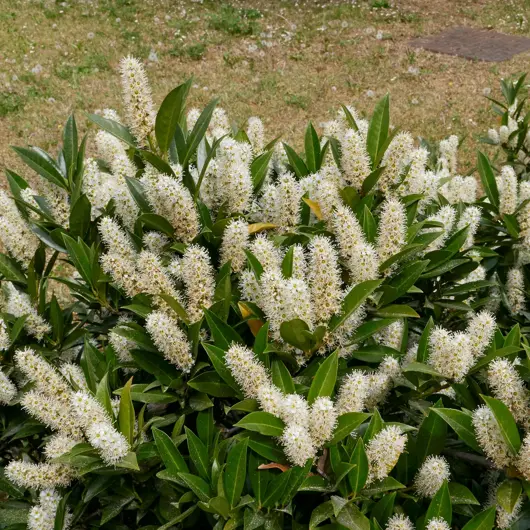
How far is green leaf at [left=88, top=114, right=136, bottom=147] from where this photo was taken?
7.08 feet

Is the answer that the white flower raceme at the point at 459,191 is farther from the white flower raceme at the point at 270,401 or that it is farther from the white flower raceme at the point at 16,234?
the white flower raceme at the point at 16,234

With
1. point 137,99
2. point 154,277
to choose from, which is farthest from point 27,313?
point 137,99

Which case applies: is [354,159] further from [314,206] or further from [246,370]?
[246,370]

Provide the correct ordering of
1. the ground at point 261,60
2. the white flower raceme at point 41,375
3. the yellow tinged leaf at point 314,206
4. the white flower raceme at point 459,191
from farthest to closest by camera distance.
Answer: the ground at point 261,60 → the white flower raceme at point 459,191 → the yellow tinged leaf at point 314,206 → the white flower raceme at point 41,375

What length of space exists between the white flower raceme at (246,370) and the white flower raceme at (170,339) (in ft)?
0.58

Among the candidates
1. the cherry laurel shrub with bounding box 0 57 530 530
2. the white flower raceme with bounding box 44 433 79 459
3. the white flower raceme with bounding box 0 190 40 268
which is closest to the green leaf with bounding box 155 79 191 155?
the cherry laurel shrub with bounding box 0 57 530 530

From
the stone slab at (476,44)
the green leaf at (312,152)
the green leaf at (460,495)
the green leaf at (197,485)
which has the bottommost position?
the stone slab at (476,44)

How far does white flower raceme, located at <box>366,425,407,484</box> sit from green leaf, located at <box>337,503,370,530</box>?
93 mm

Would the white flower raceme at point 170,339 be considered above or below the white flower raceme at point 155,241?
below

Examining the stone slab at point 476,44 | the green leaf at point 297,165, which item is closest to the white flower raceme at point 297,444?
the green leaf at point 297,165

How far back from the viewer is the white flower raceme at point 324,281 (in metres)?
1.78

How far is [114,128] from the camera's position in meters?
2.20

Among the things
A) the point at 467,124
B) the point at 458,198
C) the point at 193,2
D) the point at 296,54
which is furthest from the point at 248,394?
the point at 193,2

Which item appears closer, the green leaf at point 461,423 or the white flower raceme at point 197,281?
the green leaf at point 461,423
